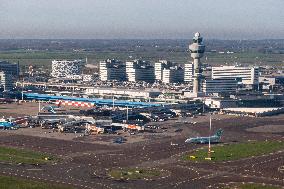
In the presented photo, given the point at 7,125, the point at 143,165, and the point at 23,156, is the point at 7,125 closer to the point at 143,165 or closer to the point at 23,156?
the point at 23,156

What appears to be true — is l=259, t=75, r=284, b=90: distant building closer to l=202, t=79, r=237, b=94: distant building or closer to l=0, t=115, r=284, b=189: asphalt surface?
l=202, t=79, r=237, b=94: distant building

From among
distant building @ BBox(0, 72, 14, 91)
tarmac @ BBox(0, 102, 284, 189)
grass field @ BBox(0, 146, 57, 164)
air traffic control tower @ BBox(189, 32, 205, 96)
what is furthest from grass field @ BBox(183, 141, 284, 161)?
distant building @ BBox(0, 72, 14, 91)

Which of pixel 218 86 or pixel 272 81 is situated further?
pixel 272 81

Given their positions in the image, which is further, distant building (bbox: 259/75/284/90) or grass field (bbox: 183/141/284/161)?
distant building (bbox: 259/75/284/90)

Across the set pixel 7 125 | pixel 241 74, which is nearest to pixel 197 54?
pixel 241 74

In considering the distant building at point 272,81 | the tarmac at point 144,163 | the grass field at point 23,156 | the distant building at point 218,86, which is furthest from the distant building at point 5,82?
the grass field at point 23,156

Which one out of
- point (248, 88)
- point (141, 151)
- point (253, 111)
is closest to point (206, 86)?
point (248, 88)

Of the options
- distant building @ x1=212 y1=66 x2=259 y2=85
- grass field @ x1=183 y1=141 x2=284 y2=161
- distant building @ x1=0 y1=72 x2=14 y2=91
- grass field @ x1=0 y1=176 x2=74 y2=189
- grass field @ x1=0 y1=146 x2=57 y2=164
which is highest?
distant building @ x1=212 y1=66 x2=259 y2=85
